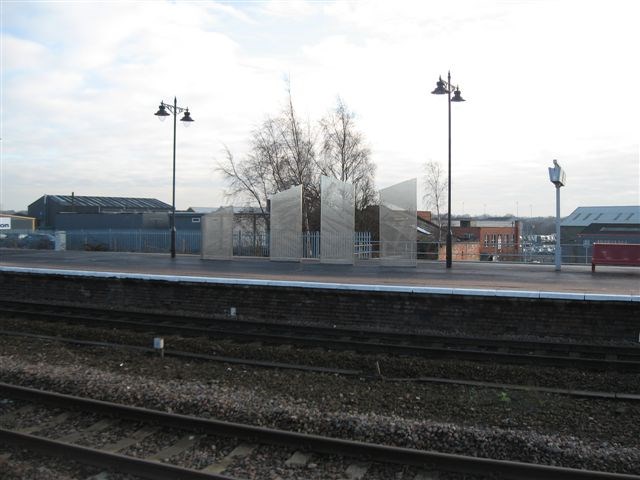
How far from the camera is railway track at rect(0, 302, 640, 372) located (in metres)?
10.2

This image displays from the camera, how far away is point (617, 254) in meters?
19.1

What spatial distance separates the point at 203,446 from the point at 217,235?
802 inches

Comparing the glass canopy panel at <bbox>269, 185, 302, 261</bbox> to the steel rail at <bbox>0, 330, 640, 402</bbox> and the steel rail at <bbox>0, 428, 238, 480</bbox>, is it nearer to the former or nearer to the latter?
the steel rail at <bbox>0, 330, 640, 402</bbox>

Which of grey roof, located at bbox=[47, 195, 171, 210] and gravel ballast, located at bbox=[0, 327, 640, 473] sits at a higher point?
grey roof, located at bbox=[47, 195, 171, 210]

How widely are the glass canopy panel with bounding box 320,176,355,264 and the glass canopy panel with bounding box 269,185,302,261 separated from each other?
1.09m

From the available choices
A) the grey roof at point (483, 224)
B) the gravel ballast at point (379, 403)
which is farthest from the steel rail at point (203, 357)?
the grey roof at point (483, 224)

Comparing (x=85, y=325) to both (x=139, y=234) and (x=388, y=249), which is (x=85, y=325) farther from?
(x=139, y=234)

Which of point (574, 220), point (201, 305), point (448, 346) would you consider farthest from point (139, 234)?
point (574, 220)

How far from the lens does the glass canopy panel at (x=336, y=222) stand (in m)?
22.8

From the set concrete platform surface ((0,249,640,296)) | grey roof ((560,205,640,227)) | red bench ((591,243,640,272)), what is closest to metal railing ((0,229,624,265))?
concrete platform surface ((0,249,640,296))

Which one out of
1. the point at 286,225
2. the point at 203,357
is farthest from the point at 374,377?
the point at 286,225

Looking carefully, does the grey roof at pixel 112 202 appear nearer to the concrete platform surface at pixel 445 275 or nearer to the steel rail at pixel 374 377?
the concrete platform surface at pixel 445 275

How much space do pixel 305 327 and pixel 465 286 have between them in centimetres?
475

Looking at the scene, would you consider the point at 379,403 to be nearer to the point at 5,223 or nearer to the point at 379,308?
the point at 379,308
